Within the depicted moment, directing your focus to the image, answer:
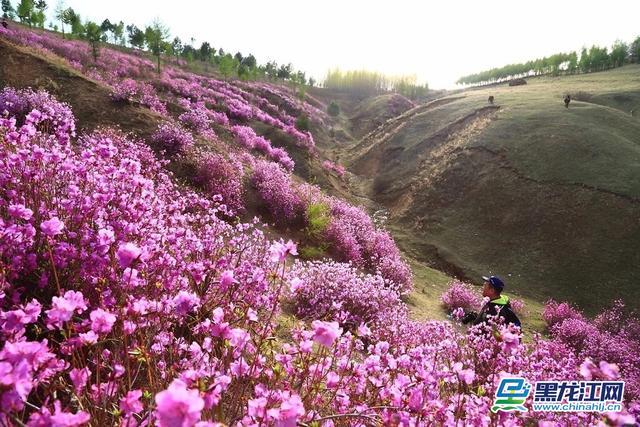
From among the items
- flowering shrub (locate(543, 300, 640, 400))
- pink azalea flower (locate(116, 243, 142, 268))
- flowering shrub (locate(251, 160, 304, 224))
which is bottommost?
flowering shrub (locate(543, 300, 640, 400))

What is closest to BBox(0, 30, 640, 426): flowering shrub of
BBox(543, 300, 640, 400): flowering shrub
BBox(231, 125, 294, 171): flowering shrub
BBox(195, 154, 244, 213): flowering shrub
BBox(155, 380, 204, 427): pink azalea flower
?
BBox(155, 380, 204, 427): pink azalea flower

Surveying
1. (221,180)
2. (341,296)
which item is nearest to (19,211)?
(341,296)

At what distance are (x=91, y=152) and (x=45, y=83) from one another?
11648 mm

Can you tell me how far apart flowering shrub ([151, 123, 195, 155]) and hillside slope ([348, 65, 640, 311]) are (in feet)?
42.2

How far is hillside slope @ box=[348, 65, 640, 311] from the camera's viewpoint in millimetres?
18000

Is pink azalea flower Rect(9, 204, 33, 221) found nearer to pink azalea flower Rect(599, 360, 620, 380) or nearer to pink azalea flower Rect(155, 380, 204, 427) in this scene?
pink azalea flower Rect(155, 380, 204, 427)

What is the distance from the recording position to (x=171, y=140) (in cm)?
1276

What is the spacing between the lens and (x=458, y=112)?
125 feet

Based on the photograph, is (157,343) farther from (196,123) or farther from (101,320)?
(196,123)

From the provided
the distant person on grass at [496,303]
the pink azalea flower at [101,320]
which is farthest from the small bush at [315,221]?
the pink azalea flower at [101,320]

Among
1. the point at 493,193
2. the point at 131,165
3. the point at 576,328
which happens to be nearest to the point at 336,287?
the point at 131,165

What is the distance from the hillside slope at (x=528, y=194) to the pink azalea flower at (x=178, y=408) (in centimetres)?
1872

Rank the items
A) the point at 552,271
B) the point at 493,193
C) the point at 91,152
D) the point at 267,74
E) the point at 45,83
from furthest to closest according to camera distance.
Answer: the point at 267,74
the point at 493,193
the point at 552,271
the point at 45,83
the point at 91,152

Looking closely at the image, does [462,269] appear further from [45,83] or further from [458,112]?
[458,112]
